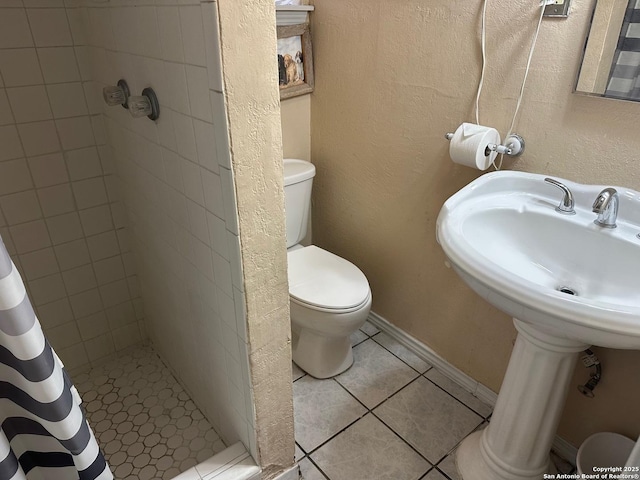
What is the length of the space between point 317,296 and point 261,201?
72 centimetres

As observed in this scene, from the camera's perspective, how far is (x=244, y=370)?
121cm

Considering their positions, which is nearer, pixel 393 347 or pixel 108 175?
pixel 108 175

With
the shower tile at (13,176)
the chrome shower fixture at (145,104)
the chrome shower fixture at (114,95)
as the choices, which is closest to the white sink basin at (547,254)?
the chrome shower fixture at (145,104)

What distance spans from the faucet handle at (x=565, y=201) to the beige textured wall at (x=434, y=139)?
101mm

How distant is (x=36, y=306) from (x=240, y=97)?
4.21 ft

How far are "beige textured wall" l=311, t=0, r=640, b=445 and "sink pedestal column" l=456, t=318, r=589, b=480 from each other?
21cm

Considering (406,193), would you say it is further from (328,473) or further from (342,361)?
(328,473)

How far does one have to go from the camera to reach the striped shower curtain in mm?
685

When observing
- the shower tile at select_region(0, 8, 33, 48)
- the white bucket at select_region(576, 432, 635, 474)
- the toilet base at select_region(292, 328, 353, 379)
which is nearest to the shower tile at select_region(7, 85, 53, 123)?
the shower tile at select_region(0, 8, 33, 48)

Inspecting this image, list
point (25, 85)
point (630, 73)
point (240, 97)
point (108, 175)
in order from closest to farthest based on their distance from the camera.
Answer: point (240, 97) < point (630, 73) < point (25, 85) < point (108, 175)

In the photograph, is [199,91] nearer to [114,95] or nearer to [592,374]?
[114,95]

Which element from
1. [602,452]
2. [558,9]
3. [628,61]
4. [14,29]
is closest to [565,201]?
[628,61]

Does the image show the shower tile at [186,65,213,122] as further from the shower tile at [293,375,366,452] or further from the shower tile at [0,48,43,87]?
the shower tile at [293,375,366,452]

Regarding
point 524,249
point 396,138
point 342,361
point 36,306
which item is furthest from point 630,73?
point 36,306
